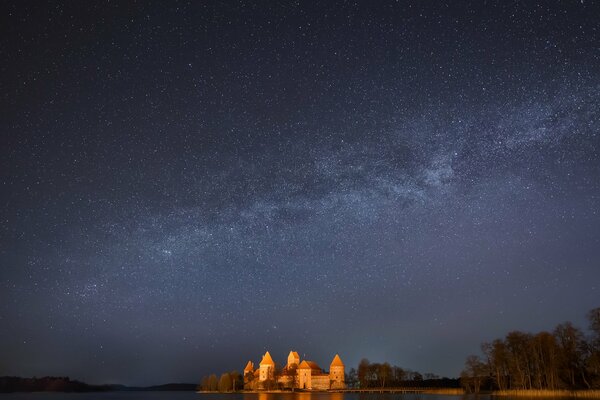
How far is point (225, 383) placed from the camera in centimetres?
17850

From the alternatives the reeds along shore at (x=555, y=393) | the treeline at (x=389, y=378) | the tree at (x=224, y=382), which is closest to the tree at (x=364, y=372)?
the treeline at (x=389, y=378)

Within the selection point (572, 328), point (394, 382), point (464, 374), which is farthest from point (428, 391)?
point (572, 328)

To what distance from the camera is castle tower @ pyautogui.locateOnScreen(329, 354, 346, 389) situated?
175 m

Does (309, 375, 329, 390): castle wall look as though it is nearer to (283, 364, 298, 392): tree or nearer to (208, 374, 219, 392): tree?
(283, 364, 298, 392): tree

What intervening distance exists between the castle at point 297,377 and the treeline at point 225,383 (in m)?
3.91

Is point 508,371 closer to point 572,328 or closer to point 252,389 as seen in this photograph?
point 572,328

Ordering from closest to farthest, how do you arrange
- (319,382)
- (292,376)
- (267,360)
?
(319,382), (292,376), (267,360)

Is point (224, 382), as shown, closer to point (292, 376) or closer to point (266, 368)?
point (266, 368)

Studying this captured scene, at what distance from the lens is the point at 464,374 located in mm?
95625

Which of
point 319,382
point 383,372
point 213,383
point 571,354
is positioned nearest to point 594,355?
point 571,354

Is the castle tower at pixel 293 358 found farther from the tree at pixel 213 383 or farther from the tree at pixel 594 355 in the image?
the tree at pixel 594 355

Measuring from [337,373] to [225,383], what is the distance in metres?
37.2

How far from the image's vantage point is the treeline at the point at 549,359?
2923 inches

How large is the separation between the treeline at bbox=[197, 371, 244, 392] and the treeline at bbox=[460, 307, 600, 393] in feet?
353
